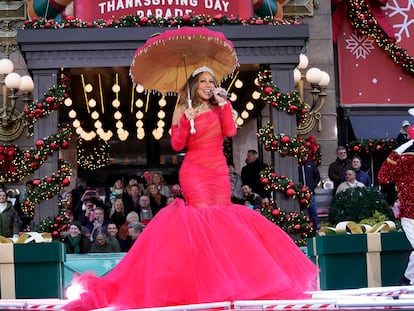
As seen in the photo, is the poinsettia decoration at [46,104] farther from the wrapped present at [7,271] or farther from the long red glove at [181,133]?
the long red glove at [181,133]

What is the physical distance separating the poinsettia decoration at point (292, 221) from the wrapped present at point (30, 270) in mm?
6324

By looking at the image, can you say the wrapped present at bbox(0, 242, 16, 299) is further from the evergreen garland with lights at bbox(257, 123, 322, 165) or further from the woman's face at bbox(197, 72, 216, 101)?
the evergreen garland with lights at bbox(257, 123, 322, 165)

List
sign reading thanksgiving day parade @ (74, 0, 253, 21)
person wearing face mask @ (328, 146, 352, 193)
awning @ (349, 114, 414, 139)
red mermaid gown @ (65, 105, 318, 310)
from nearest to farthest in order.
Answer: red mermaid gown @ (65, 105, 318, 310) → sign reading thanksgiving day parade @ (74, 0, 253, 21) → person wearing face mask @ (328, 146, 352, 193) → awning @ (349, 114, 414, 139)

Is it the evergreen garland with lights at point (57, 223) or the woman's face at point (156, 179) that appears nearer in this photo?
the evergreen garland with lights at point (57, 223)

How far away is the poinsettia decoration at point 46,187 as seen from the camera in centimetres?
1455

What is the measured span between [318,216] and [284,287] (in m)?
10.0

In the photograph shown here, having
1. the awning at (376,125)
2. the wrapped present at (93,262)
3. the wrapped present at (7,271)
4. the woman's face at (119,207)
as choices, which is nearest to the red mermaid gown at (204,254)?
the wrapped present at (7,271)

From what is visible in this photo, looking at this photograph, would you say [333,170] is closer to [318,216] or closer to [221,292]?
[318,216]

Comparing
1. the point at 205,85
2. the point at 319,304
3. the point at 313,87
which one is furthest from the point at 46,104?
the point at 319,304

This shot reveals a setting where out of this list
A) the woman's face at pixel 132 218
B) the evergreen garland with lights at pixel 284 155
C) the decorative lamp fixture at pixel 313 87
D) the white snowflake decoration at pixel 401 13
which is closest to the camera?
the woman's face at pixel 132 218

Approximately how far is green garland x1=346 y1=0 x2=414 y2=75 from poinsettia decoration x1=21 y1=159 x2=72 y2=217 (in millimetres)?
9102

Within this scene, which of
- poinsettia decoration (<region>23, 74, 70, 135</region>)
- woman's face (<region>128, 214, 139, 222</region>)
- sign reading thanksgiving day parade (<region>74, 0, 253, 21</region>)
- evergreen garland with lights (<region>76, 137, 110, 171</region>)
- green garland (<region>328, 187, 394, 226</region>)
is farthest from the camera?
evergreen garland with lights (<region>76, 137, 110, 171</region>)

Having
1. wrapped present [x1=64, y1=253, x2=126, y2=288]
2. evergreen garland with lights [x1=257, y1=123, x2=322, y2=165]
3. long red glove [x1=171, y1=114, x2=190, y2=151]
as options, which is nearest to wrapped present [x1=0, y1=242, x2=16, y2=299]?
wrapped present [x1=64, y1=253, x2=126, y2=288]

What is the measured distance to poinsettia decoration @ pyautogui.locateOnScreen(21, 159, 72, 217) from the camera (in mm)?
14547
